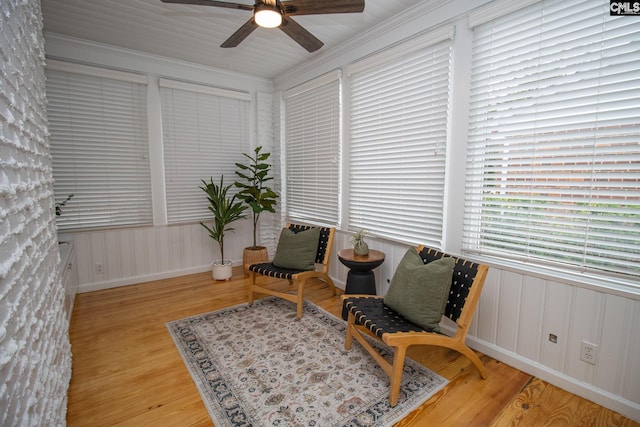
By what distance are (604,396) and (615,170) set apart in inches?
52.6

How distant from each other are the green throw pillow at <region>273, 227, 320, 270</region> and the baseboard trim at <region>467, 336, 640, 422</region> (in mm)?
1635

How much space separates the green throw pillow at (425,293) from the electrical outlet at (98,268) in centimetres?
352

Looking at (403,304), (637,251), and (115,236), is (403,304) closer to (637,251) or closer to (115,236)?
(637,251)

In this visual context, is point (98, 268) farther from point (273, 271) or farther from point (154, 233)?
point (273, 271)

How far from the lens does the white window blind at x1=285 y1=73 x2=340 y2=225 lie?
368 cm

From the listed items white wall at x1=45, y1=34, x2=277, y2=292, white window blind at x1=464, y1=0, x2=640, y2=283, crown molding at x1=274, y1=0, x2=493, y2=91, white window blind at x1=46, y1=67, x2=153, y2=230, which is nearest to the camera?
white window blind at x1=464, y1=0, x2=640, y2=283

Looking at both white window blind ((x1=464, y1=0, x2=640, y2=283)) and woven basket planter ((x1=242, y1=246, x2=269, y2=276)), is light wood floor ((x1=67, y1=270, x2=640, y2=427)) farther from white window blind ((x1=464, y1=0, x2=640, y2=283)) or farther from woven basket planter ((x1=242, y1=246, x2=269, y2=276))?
woven basket planter ((x1=242, y1=246, x2=269, y2=276))

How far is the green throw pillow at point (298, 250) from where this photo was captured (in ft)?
10.4

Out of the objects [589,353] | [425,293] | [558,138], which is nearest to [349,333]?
[425,293]

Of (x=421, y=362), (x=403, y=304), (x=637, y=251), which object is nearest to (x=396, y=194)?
(x=403, y=304)

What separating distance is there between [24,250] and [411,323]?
204 cm

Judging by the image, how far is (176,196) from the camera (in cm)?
411

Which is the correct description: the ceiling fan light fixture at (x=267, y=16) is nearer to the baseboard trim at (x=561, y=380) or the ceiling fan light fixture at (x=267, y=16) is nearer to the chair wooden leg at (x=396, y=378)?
the chair wooden leg at (x=396, y=378)

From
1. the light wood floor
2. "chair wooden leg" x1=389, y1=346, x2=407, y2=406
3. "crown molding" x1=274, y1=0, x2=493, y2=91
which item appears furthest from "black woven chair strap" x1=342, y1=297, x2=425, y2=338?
"crown molding" x1=274, y1=0, x2=493, y2=91
